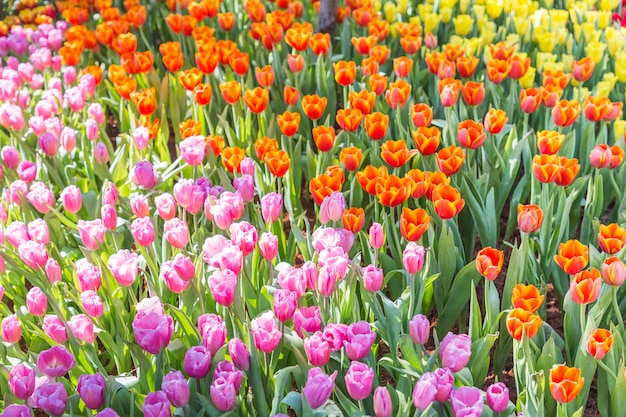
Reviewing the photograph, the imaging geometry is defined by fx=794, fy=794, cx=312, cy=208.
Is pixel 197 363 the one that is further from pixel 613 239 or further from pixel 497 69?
pixel 497 69

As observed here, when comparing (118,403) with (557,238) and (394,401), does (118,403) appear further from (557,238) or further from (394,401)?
(557,238)

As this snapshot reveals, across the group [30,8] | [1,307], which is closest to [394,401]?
[1,307]

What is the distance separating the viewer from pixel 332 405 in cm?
181

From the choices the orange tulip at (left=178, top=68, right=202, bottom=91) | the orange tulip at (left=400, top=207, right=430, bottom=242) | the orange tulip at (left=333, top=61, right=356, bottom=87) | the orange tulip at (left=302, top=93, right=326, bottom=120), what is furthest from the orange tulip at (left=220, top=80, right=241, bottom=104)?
the orange tulip at (left=400, top=207, right=430, bottom=242)

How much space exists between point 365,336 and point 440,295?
71cm

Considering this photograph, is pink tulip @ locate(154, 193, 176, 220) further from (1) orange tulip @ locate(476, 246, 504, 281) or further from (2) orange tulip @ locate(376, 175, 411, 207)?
(1) orange tulip @ locate(476, 246, 504, 281)

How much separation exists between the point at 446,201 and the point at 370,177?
278mm

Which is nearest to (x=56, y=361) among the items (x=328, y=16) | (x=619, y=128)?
(x=619, y=128)

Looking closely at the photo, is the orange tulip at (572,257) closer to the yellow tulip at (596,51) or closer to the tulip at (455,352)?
the tulip at (455,352)

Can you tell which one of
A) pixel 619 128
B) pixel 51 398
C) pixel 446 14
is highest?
pixel 446 14

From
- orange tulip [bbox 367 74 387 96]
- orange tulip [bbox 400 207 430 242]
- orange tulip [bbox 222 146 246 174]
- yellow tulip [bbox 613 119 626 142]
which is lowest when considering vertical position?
yellow tulip [bbox 613 119 626 142]

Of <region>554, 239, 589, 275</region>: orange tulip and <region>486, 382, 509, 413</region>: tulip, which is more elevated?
<region>554, 239, 589, 275</region>: orange tulip

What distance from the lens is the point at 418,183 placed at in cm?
231

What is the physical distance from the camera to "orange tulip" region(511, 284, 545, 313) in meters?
1.83
